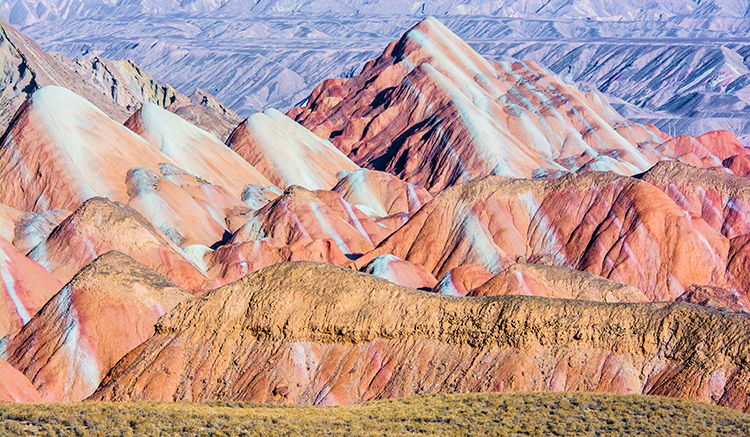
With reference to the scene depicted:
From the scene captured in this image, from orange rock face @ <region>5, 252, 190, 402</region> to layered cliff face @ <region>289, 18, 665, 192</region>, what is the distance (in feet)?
182

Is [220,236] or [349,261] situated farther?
[220,236]

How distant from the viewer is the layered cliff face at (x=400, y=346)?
28969mm

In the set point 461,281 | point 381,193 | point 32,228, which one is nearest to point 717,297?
point 461,281

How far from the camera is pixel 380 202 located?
79.9m

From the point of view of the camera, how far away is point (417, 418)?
85.3 feet

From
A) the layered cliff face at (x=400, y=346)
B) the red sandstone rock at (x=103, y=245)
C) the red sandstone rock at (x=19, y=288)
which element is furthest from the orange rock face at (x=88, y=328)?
the red sandstone rock at (x=103, y=245)

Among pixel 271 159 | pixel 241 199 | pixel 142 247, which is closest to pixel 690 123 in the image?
pixel 271 159

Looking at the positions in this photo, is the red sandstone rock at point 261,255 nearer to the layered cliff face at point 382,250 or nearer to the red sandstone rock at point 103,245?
the layered cliff face at point 382,250

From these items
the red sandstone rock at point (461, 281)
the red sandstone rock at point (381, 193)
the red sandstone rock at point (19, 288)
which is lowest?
the red sandstone rock at point (381, 193)

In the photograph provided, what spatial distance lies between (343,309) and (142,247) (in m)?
20.7

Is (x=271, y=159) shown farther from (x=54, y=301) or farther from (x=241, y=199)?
(x=54, y=301)

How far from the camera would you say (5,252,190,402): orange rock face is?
34.5 metres

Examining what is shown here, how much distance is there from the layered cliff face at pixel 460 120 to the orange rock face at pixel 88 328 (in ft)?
182

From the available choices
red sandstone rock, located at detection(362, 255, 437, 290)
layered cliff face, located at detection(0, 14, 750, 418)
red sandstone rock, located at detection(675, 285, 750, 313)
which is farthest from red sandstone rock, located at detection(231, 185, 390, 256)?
red sandstone rock, located at detection(675, 285, 750, 313)
